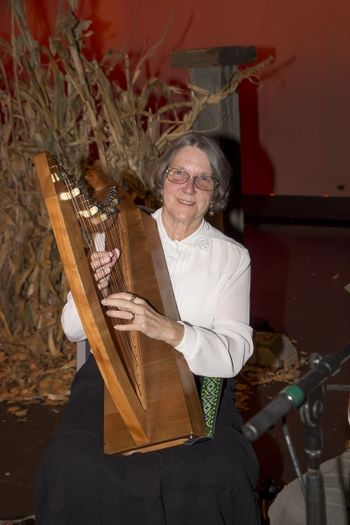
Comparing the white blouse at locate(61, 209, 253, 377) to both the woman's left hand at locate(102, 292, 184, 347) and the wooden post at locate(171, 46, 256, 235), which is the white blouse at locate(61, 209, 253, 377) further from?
the wooden post at locate(171, 46, 256, 235)

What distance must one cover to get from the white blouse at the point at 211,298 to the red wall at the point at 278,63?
4.74 m

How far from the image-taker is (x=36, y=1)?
750cm

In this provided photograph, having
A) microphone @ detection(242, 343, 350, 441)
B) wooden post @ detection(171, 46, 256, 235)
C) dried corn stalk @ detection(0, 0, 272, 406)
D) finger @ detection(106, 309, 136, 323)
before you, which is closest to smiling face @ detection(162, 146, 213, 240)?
finger @ detection(106, 309, 136, 323)

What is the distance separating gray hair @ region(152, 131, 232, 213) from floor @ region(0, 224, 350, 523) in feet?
1.76

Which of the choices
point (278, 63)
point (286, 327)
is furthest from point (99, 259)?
point (278, 63)

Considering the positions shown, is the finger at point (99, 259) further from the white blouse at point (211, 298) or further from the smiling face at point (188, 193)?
the smiling face at point (188, 193)

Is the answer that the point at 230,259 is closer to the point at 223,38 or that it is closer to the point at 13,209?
the point at 13,209

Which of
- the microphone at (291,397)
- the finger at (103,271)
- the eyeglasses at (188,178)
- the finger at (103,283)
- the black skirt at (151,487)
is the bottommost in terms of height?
the black skirt at (151,487)

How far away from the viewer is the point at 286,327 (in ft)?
15.2

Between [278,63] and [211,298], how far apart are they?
17.4 feet

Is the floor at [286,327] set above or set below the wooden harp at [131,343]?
below

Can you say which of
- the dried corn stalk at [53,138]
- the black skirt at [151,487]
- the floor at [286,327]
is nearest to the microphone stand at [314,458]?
the floor at [286,327]

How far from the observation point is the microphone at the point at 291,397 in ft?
3.37

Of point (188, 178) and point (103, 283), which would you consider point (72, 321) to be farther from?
point (188, 178)
